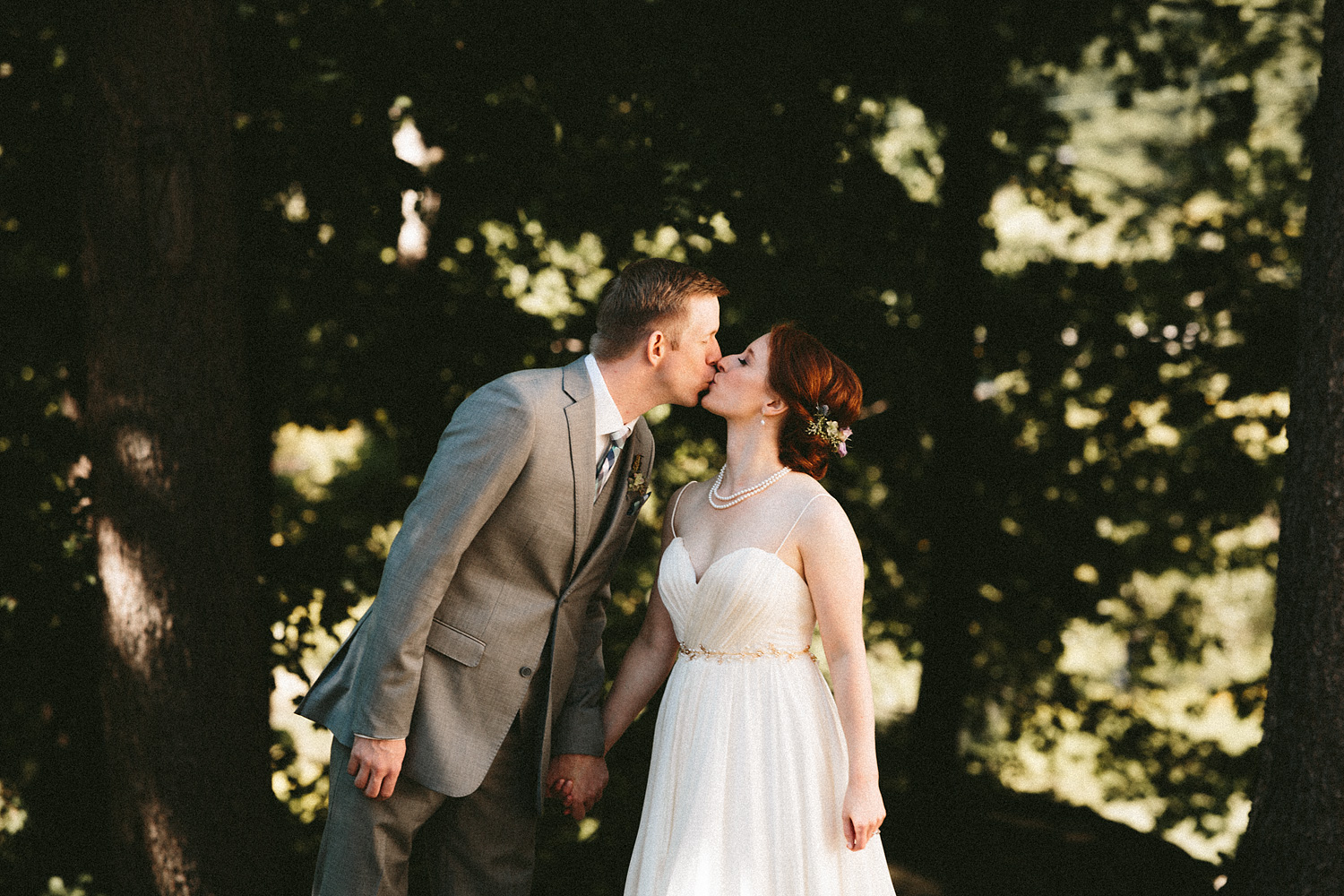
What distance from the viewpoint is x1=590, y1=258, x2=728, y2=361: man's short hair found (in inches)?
111

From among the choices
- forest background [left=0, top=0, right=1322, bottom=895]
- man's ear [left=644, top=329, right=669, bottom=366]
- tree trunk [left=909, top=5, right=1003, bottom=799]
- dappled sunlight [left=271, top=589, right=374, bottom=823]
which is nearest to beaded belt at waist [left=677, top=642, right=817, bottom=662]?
man's ear [left=644, top=329, right=669, bottom=366]

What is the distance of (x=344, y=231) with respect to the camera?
15.1 ft

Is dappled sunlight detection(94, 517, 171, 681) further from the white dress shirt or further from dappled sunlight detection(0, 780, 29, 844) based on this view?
dappled sunlight detection(0, 780, 29, 844)

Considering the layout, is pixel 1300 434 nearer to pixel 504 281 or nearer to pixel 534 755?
pixel 534 755

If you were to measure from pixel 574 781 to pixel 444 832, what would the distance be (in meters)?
0.39

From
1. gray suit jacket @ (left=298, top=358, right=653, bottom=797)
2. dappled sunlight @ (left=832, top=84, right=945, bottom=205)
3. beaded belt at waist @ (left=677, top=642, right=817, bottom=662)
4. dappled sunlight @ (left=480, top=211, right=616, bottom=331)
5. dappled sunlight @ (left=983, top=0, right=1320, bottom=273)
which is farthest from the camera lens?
dappled sunlight @ (left=983, top=0, right=1320, bottom=273)

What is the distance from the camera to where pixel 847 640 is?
105 inches

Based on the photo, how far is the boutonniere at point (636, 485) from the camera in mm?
2955

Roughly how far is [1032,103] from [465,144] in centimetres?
343

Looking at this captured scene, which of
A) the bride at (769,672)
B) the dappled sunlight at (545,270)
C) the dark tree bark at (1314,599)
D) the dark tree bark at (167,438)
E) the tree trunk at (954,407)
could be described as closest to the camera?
the bride at (769,672)

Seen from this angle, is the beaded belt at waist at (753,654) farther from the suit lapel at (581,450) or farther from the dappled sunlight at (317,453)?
the dappled sunlight at (317,453)

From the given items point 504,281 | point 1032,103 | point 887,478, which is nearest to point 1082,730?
point 887,478

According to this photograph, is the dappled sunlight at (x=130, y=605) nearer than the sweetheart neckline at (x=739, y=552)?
No

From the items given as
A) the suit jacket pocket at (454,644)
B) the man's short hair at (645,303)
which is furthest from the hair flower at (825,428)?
the suit jacket pocket at (454,644)
